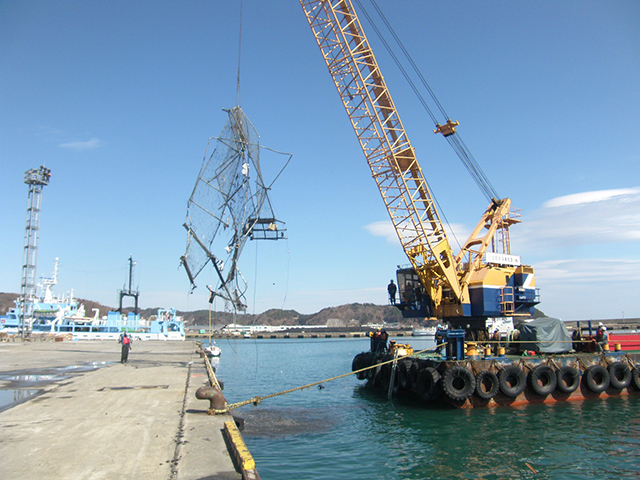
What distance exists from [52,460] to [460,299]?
2875 centimetres

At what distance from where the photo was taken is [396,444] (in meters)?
16.5

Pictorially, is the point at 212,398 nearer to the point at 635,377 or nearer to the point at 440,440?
the point at 440,440

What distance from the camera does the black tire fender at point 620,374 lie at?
1001 inches

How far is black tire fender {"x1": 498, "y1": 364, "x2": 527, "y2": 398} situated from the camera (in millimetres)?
22297

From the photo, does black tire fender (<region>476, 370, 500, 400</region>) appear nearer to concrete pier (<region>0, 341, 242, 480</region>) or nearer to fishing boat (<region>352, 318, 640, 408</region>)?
fishing boat (<region>352, 318, 640, 408</region>)

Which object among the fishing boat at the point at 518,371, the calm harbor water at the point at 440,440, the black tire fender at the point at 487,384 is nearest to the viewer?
the calm harbor water at the point at 440,440

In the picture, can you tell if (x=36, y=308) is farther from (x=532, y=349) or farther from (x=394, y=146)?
(x=532, y=349)

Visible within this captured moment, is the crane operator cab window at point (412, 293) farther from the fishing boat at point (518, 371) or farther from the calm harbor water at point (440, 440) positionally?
the calm harbor water at point (440, 440)

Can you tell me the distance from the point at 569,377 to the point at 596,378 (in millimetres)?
2306

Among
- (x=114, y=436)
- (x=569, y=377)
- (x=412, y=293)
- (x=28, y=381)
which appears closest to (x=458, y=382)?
(x=569, y=377)

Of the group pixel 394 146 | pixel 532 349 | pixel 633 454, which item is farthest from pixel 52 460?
pixel 394 146

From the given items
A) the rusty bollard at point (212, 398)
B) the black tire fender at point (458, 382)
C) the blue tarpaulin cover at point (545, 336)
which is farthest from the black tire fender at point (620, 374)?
the rusty bollard at point (212, 398)

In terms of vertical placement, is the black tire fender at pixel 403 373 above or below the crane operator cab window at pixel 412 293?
below

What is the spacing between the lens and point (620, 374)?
84.7ft
